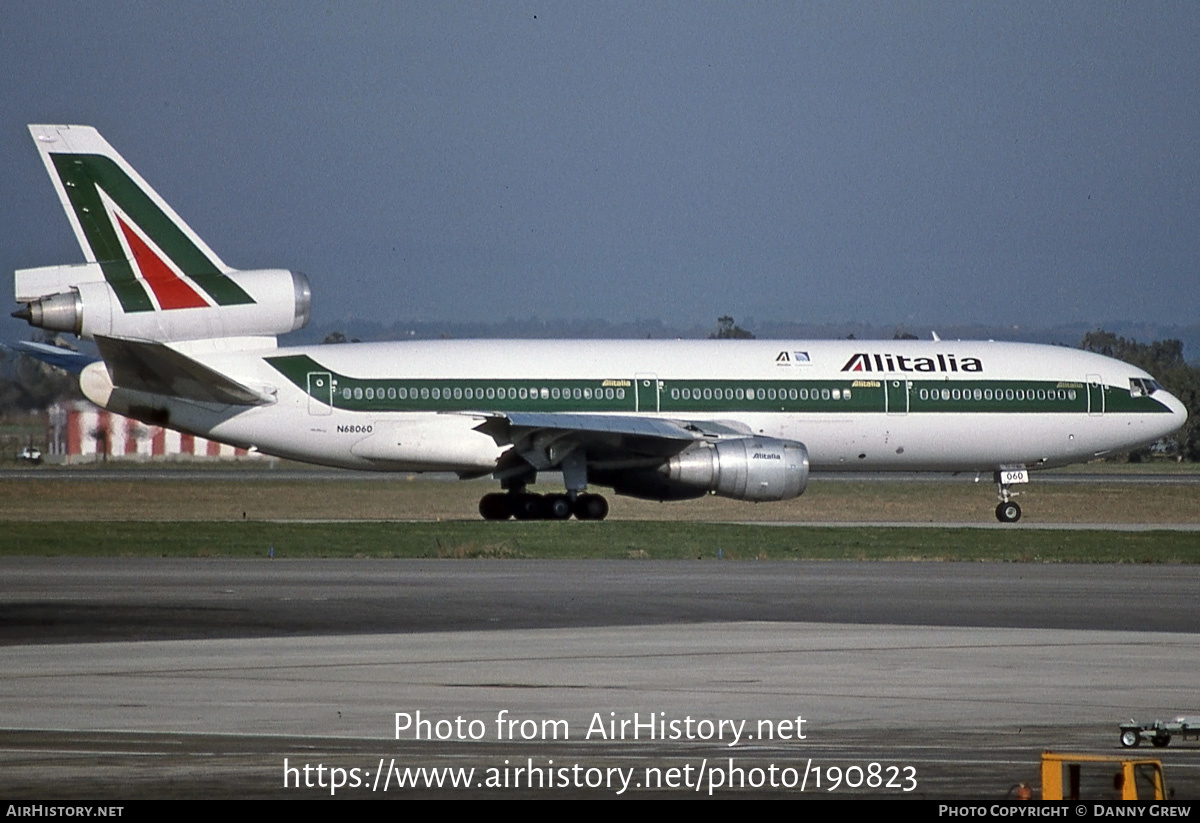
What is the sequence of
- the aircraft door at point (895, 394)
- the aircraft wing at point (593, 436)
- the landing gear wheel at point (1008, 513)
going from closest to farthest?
the aircraft wing at point (593, 436), the aircraft door at point (895, 394), the landing gear wheel at point (1008, 513)

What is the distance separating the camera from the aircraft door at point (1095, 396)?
39281 millimetres

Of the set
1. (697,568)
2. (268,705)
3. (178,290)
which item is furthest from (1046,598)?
(178,290)

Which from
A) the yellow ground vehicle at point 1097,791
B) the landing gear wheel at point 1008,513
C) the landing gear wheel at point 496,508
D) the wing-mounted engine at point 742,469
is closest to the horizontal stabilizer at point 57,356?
the landing gear wheel at point 496,508

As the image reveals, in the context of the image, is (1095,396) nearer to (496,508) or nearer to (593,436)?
(593,436)

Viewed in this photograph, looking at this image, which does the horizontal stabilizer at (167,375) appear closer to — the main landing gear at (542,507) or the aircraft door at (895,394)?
the main landing gear at (542,507)

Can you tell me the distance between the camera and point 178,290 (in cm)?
3412

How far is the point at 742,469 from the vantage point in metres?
34.2

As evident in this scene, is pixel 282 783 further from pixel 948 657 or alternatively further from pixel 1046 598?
pixel 1046 598

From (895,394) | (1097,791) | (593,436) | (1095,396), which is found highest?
(1095,396)

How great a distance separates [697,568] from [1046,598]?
18.6 ft

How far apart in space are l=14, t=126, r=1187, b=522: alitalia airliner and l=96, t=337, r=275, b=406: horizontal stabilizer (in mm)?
46

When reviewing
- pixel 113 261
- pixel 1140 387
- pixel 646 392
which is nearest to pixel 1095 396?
pixel 1140 387

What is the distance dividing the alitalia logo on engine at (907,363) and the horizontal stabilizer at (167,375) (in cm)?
1283

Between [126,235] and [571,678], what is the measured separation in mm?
22461
